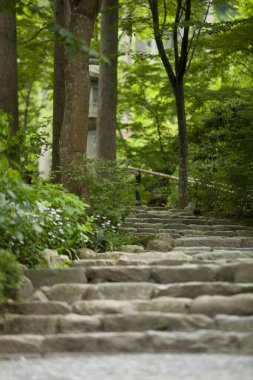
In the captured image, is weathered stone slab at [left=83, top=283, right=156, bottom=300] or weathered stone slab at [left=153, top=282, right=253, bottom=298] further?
weathered stone slab at [left=83, top=283, right=156, bottom=300]

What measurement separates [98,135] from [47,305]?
866 cm

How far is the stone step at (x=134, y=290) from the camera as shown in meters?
6.60

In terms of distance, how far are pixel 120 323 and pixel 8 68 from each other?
893 cm

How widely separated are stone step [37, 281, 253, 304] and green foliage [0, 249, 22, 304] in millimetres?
263

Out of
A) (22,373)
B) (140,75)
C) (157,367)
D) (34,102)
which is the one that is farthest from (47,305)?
(34,102)

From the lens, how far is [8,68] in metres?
13.9

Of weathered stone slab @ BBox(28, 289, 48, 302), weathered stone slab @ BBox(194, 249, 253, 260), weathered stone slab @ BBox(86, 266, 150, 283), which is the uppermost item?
weathered stone slab @ BBox(194, 249, 253, 260)

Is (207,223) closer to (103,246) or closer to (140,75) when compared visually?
(103,246)

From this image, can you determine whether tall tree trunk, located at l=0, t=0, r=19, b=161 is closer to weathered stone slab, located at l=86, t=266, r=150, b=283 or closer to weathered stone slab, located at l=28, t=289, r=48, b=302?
weathered stone slab, located at l=86, t=266, r=150, b=283

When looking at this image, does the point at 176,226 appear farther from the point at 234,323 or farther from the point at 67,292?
the point at 234,323

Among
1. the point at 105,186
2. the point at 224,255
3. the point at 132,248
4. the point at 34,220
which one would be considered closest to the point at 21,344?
the point at 34,220

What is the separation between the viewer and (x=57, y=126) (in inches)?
553

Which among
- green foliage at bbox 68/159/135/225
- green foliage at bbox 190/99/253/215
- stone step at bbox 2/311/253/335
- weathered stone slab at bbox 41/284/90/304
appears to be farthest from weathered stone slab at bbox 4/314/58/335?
green foliage at bbox 190/99/253/215

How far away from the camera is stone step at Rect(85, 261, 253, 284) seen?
273 inches
